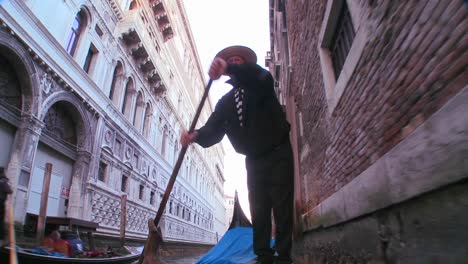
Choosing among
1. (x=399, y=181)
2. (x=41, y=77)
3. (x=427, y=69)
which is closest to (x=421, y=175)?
(x=399, y=181)

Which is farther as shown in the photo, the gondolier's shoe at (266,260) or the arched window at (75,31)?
the arched window at (75,31)

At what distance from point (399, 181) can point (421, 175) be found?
0.50ft

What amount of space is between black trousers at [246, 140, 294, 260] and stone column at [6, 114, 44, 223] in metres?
6.44

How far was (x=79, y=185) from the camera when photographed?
341 inches

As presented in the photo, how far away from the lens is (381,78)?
4.95 feet

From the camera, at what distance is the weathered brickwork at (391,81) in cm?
96

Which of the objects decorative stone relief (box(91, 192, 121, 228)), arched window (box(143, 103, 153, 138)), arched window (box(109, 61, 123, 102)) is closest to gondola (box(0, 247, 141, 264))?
decorative stone relief (box(91, 192, 121, 228))

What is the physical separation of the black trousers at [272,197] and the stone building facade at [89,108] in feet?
21.2

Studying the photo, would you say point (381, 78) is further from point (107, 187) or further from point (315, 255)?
point (107, 187)

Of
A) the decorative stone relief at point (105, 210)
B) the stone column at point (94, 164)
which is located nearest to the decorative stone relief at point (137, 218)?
the decorative stone relief at point (105, 210)

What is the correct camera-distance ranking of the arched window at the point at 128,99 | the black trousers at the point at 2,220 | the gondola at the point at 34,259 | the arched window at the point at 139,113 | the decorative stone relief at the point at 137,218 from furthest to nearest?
the arched window at the point at 139,113
the arched window at the point at 128,99
the decorative stone relief at the point at 137,218
the gondola at the point at 34,259
the black trousers at the point at 2,220

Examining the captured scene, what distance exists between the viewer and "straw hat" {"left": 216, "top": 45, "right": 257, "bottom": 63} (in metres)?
1.83

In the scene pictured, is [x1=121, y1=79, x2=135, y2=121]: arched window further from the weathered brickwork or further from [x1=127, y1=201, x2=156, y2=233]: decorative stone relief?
the weathered brickwork

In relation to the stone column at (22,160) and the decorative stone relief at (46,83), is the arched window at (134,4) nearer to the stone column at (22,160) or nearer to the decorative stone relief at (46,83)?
the decorative stone relief at (46,83)
